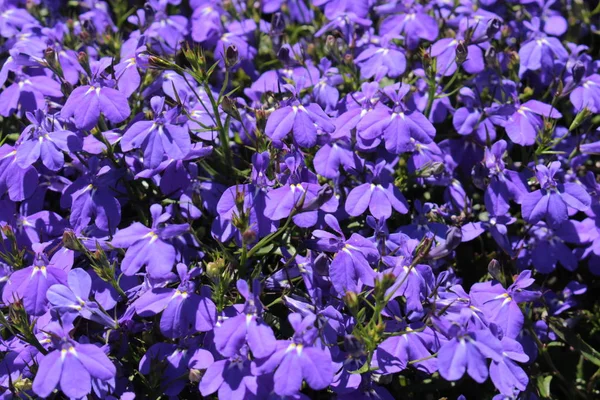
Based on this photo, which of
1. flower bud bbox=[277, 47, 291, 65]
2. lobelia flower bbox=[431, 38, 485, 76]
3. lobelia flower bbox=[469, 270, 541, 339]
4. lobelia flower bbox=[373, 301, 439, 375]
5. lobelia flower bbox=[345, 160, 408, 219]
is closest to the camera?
lobelia flower bbox=[373, 301, 439, 375]

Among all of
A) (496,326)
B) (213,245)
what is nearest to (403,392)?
(496,326)

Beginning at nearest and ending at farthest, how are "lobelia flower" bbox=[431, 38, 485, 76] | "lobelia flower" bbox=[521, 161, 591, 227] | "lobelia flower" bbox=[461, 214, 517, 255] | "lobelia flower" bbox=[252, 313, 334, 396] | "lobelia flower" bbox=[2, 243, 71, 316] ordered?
"lobelia flower" bbox=[252, 313, 334, 396] < "lobelia flower" bbox=[2, 243, 71, 316] < "lobelia flower" bbox=[521, 161, 591, 227] < "lobelia flower" bbox=[461, 214, 517, 255] < "lobelia flower" bbox=[431, 38, 485, 76]

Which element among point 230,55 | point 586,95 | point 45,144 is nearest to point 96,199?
point 45,144

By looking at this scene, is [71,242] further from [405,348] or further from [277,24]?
[277,24]

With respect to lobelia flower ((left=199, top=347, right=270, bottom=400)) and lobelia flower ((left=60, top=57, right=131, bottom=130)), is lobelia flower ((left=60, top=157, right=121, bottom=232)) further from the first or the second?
lobelia flower ((left=199, top=347, right=270, bottom=400))

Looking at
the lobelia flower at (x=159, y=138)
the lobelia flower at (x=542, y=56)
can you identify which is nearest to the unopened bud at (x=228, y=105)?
the lobelia flower at (x=159, y=138)

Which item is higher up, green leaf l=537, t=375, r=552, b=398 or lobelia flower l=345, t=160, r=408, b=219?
lobelia flower l=345, t=160, r=408, b=219

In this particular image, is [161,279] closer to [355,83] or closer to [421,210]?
[421,210]

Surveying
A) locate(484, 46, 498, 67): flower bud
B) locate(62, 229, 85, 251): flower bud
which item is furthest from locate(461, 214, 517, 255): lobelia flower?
locate(62, 229, 85, 251): flower bud
